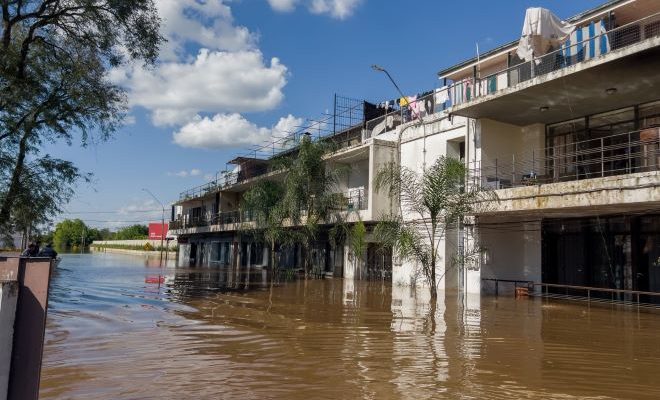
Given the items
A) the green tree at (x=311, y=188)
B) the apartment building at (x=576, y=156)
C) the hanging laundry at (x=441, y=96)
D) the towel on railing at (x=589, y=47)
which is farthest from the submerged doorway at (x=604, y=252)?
the green tree at (x=311, y=188)

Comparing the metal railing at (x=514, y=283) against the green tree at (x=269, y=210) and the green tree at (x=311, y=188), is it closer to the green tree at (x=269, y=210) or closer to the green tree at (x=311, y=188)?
the green tree at (x=311, y=188)

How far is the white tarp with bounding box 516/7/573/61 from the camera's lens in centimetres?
1684

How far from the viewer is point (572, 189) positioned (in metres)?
14.6

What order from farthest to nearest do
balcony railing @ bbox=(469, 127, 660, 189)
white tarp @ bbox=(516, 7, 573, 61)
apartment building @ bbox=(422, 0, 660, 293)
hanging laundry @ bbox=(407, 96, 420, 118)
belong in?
hanging laundry @ bbox=(407, 96, 420, 118) < white tarp @ bbox=(516, 7, 573, 61) < balcony railing @ bbox=(469, 127, 660, 189) < apartment building @ bbox=(422, 0, 660, 293)

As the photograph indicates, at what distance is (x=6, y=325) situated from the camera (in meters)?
2.16

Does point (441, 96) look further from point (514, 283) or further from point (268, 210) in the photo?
point (268, 210)

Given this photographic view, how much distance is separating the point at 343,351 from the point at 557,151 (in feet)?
44.7

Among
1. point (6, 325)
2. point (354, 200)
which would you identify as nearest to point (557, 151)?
point (354, 200)

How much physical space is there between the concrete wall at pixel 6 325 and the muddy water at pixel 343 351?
398 cm

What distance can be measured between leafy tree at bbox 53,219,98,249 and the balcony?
113m

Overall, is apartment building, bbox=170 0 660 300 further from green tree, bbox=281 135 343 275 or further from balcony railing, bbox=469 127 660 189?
green tree, bbox=281 135 343 275

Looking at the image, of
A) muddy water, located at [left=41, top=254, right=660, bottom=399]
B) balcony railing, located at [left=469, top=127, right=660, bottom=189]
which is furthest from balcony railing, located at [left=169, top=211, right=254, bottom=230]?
muddy water, located at [left=41, top=254, right=660, bottom=399]

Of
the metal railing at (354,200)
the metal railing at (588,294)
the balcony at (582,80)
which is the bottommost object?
the metal railing at (588,294)

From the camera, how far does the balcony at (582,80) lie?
14.1 metres
